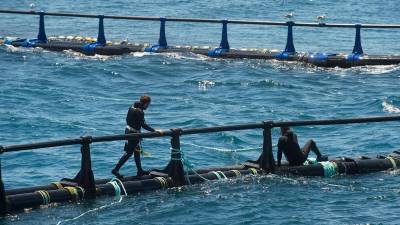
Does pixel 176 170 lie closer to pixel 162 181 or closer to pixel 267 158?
pixel 162 181

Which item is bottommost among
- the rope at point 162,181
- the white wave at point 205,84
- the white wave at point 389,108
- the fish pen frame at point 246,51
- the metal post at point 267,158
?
the white wave at point 389,108

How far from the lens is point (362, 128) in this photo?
28938mm

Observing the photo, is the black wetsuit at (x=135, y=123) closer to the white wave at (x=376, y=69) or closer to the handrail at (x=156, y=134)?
the handrail at (x=156, y=134)

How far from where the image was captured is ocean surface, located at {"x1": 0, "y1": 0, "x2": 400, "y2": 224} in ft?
59.9

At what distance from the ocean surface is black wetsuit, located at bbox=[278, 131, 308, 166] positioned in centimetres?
58

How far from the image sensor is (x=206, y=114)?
30109mm

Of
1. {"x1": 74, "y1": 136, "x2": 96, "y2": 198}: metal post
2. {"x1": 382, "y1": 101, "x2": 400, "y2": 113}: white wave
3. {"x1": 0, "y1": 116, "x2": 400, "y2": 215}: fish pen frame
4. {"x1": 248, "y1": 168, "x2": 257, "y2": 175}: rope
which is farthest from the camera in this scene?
{"x1": 382, "y1": 101, "x2": 400, "y2": 113}: white wave

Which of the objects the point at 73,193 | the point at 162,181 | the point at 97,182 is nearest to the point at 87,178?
the point at 73,193

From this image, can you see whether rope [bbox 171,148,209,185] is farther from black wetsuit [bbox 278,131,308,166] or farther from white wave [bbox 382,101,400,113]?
white wave [bbox 382,101,400,113]

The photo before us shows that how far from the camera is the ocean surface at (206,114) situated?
18266 millimetres

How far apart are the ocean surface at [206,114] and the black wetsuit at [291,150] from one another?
1.90 feet

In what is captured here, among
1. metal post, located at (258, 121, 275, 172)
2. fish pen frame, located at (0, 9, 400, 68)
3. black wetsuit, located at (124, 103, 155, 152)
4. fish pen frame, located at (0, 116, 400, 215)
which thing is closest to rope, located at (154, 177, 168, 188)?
fish pen frame, located at (0, 116, 400, 215)

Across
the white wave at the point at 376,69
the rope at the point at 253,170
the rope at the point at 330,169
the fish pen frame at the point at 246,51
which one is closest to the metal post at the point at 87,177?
the rope at the point at 253,170

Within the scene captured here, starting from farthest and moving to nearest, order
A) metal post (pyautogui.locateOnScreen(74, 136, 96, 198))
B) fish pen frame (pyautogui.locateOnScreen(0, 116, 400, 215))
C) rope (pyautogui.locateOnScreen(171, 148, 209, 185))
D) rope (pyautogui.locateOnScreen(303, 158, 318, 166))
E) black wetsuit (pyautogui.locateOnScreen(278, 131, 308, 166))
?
1. rope (pyautogui.locateOnScreen(303, 158, 318, 166))
2. black wetsuit (pyautogui.locateOnScreen(278, 131, 308, 166))
3. rope (pyautogui.locateOnScreen(171, 148, 209, 185))
4. metal post (pyautogui.locateOnScreen(74, 136, 96, 198))
5. fish pen frame (pyautogui.locateOnScreen(0, 116, 400, 215))
